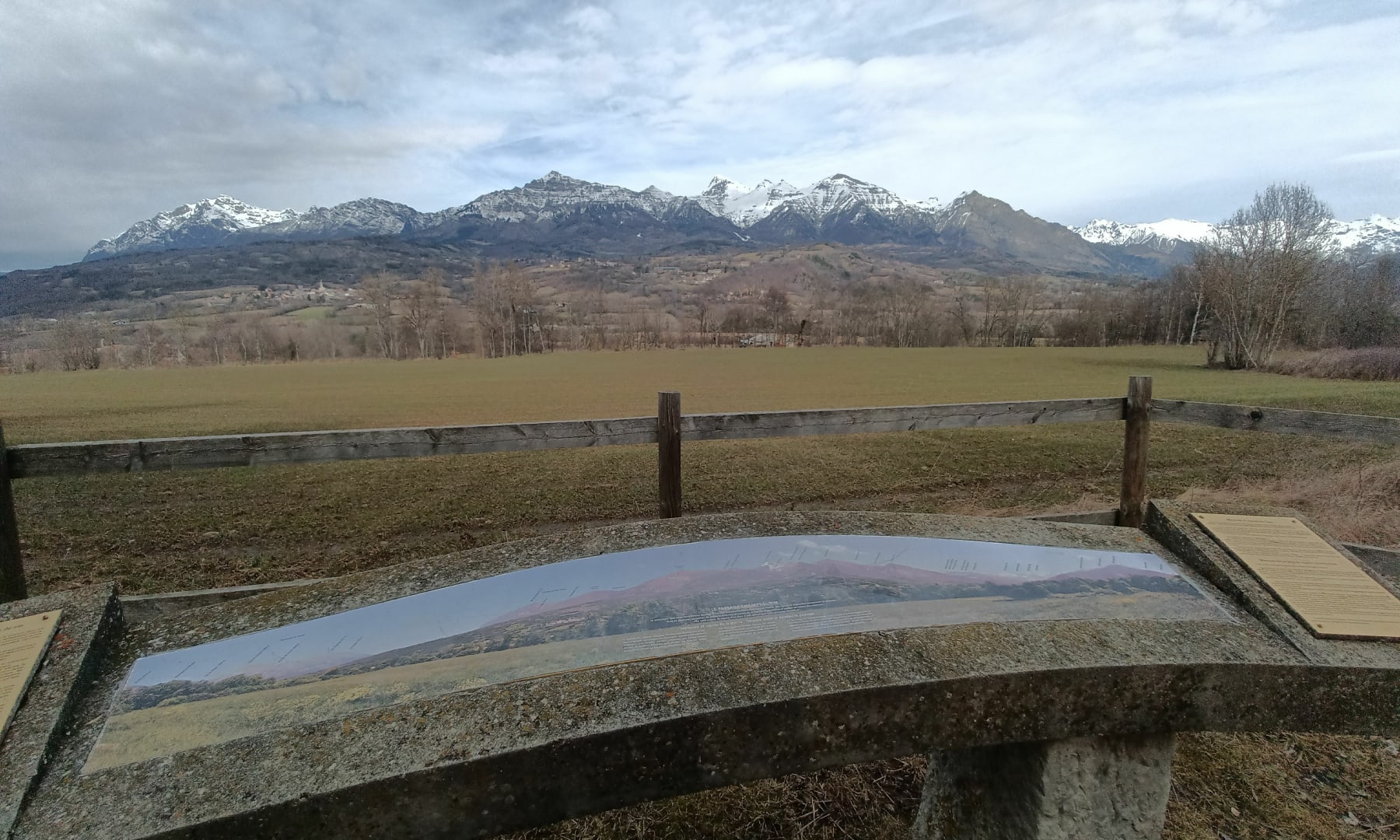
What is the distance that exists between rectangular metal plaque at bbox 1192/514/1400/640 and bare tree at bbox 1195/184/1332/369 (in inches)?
1877

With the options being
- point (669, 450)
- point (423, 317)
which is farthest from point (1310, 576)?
point (423, 317)

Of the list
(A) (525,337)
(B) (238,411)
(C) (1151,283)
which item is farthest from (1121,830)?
(C) (1151,283)

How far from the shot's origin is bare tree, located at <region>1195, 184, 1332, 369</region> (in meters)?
37.2

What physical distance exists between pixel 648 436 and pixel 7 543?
4.09m

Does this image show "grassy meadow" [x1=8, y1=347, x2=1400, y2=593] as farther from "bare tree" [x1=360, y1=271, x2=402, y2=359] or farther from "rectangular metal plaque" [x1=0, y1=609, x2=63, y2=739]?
"bare tree" [x1=360, y1=271, x2=402, y2=359]

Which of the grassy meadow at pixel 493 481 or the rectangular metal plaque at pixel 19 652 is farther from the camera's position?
the grassy meadow at pixel 493 481

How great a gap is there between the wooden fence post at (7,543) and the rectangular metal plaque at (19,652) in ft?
8.00

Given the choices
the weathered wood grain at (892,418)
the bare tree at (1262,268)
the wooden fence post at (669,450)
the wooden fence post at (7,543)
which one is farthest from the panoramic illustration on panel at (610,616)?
the bare tree at (1262,268)

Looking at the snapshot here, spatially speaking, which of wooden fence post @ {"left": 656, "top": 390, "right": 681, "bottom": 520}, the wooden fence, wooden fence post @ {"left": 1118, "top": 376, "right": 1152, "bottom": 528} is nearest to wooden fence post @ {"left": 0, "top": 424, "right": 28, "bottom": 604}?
the wooden fence

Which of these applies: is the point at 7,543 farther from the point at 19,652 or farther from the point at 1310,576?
the point at 1310,576

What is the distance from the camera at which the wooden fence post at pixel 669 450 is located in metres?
5.18

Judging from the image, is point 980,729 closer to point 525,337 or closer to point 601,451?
point 601,451

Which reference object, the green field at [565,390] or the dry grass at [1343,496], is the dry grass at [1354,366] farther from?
the dry grass at [1343,496]

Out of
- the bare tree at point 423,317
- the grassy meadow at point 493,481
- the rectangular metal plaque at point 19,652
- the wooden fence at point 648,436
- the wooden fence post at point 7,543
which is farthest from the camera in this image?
the bare tree at point 423,317
